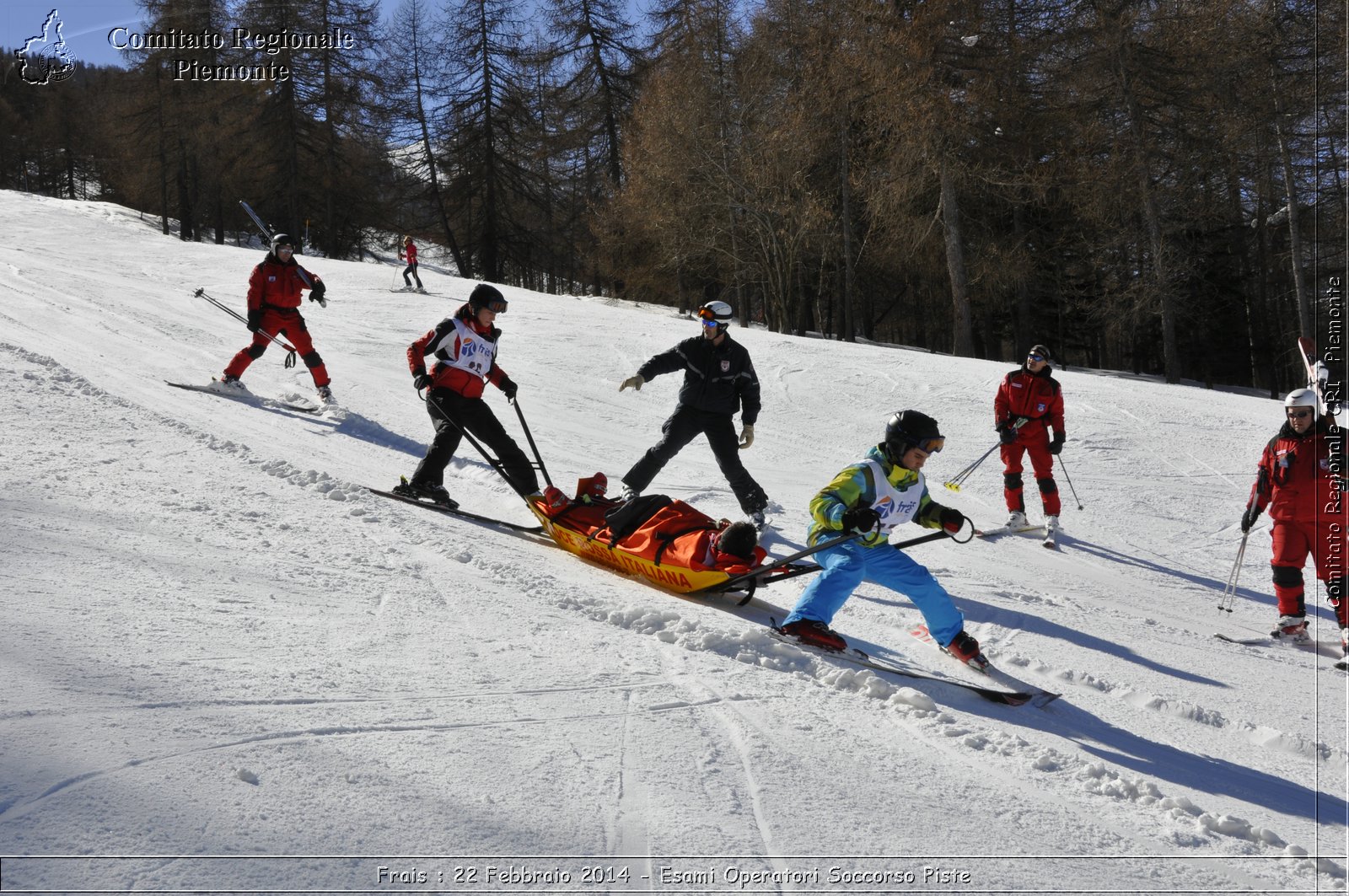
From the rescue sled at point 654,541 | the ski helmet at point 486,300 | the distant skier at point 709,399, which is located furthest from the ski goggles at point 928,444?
the ski helmet at point 486,300

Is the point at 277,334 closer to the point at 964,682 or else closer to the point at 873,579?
the point at 873,579

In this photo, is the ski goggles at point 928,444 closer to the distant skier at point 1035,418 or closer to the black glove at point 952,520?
the black glove at point 952,520

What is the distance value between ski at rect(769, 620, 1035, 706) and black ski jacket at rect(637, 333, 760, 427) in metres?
2.54

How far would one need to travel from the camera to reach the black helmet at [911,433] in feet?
15.0

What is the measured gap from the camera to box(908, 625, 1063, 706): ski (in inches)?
174

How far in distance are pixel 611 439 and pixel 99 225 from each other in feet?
87.9

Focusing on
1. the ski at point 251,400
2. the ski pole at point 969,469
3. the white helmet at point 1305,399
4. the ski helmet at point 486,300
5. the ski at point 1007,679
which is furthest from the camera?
the ski at point 251,400

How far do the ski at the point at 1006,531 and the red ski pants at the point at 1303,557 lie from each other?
217 centimetres

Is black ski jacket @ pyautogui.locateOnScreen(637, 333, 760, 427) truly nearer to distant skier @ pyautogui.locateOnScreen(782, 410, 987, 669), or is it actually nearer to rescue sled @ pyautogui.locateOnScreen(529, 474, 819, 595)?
rescue sled @ pyautogui.locateOnScreen(529, 474, 819, 595)

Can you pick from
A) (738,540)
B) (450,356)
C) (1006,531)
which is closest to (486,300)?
(450,356)

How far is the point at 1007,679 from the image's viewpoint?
467 centimetres

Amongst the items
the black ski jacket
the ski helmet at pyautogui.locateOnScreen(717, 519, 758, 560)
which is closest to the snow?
the ski helmet at pyautogui.locateOnScreen(717, 519, 758, 560)

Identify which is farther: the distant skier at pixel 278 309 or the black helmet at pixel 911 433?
the distant skier at pixel 278 309

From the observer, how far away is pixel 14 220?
27.7 m
